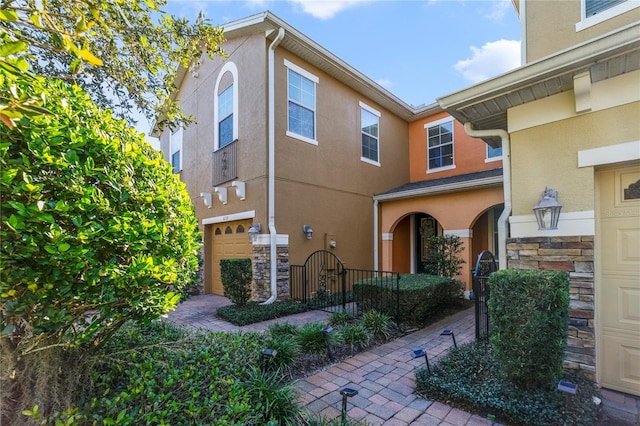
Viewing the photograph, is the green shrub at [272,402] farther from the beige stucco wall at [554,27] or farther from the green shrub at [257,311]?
the beige stucco wall at [554,27]

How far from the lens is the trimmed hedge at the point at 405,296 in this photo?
5.46m

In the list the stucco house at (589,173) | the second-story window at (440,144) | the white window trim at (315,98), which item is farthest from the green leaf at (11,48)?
the second-story window at (440,144)

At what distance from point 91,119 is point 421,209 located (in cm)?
821

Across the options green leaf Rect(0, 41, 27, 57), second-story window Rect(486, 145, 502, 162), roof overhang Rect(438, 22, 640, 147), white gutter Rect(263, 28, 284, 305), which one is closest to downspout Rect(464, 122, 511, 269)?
roof overhang Rect(438, 22, 640, 147)

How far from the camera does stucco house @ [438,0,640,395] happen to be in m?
3.08

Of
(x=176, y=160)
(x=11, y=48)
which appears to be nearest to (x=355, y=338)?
(x=11, y=48)

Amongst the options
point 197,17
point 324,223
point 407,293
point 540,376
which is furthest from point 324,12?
point 540,376

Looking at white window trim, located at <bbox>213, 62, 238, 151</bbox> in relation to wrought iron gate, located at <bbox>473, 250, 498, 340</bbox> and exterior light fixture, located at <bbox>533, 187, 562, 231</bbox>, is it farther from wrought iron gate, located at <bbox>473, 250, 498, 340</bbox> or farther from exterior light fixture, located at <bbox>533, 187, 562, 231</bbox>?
exterior light fixture, located at <bbox>533, 187, 562, 231</bbox>

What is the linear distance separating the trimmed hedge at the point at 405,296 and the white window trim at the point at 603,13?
425cm

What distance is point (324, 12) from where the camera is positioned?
19.5 ft

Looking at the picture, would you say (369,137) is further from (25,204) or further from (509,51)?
(25,204)

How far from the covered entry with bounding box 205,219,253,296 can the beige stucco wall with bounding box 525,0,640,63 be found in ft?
21.9

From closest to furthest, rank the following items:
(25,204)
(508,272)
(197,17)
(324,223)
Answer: (25,204) → (508,272) → (197,17) → (324,223)

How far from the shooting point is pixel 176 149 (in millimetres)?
12336
